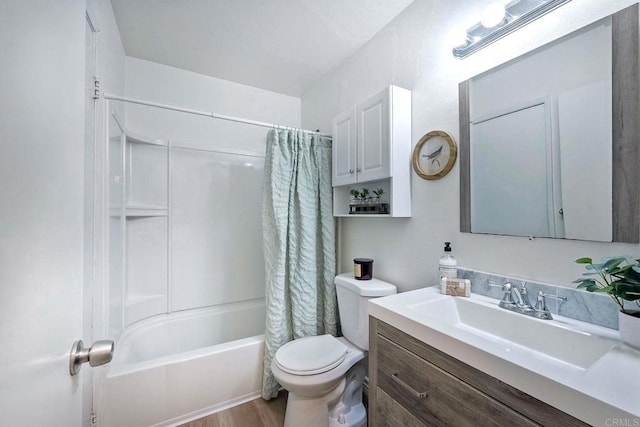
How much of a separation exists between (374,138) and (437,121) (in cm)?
35

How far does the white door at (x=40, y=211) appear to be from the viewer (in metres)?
0.36

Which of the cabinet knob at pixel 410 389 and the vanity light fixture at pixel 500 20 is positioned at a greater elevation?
the vanity light fixture at pixel 500 20

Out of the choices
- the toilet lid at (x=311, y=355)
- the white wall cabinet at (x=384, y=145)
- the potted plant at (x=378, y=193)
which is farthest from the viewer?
the potted plant at (x=378, y=193)

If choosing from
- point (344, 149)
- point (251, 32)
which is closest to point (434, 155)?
point (344, 149)

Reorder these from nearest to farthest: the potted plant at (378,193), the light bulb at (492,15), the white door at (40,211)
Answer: the white door at (40,211) → the light bulb at (492,15) → the potted plant at (378,193)

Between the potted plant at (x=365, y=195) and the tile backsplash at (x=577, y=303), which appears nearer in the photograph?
the tile backsplash at (x=577, y=303)

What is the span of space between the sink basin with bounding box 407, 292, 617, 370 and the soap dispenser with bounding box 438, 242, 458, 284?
0.38 ft

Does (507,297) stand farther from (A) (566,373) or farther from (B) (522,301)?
(A) (566,373)

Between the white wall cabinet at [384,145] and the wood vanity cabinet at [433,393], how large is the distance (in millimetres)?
734

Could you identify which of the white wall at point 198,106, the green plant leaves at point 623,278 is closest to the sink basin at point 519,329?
the green plant leaves at point 623,278

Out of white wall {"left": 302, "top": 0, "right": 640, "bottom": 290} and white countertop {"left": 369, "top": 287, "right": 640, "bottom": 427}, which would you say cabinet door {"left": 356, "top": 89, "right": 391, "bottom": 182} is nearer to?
white wall {"left": 302, "top": 0, "right": 640, "bottom": 290}

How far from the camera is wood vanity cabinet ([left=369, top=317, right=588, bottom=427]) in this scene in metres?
0.64

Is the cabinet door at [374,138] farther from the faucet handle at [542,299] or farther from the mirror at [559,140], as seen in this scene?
the faucet handle at [542,299]

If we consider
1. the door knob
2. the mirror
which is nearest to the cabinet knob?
the mirror
